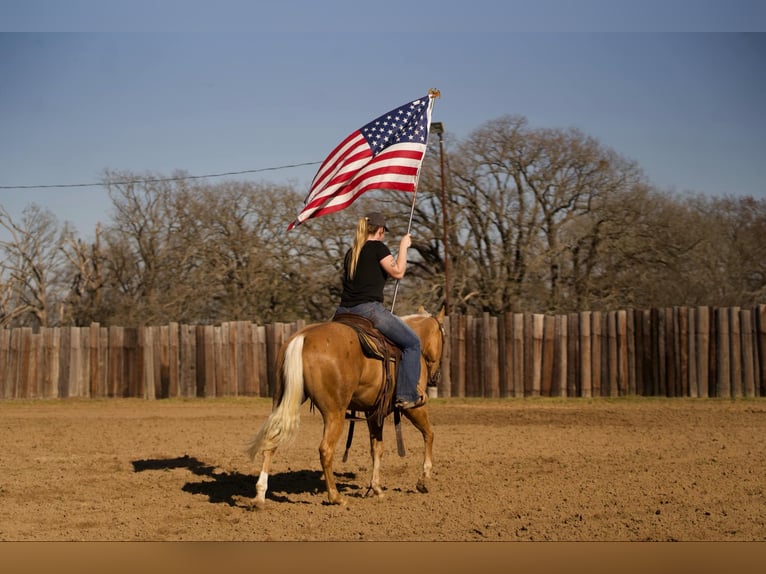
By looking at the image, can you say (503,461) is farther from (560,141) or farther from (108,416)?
(560,141)

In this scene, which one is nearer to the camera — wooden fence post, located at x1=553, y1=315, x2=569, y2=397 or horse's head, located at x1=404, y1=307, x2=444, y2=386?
horse's head, located at x1=404, y1=307, x2=444, y2=386

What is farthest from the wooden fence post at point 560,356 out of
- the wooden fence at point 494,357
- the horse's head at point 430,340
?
the horse's head at point 430,340

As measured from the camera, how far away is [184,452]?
38.3 ft

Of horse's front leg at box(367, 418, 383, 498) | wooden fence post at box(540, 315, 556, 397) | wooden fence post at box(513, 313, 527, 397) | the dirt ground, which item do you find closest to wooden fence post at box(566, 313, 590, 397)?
wooden fence post at box(540, 315, 556, 397)

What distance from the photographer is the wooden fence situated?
63.5 feet

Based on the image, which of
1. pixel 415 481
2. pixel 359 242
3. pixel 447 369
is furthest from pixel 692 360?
pixel 359 242

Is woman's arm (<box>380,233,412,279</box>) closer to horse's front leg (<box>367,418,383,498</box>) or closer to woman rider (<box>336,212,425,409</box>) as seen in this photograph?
woman rider (<box>336,212,425,409</box>)

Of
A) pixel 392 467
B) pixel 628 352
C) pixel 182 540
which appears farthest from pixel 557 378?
pixel 182 540

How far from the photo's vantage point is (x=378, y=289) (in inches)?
322

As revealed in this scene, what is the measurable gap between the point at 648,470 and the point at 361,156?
16.2 ft

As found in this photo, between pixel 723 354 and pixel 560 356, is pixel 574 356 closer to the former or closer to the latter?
pixel 560 356

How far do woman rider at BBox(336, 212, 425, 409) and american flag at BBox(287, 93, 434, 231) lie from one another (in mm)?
1714

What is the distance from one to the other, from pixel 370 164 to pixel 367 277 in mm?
2290

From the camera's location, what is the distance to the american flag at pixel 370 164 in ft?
32.3
